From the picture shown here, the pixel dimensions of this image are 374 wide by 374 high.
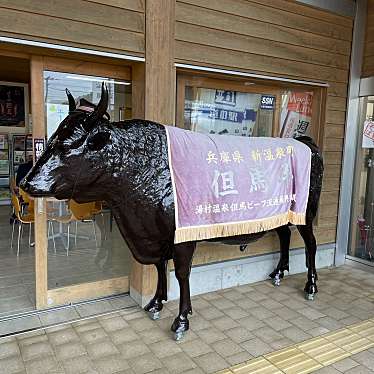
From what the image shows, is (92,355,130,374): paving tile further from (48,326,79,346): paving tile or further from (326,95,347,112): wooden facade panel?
(326,95,347,112): wooden facade panel

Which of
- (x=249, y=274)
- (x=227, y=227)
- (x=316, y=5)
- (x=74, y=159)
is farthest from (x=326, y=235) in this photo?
(x=74, y=159)

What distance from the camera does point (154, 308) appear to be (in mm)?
3252

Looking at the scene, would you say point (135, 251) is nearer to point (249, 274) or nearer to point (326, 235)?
point (249, 274)

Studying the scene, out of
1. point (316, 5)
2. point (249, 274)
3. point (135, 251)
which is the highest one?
point (316, 5)

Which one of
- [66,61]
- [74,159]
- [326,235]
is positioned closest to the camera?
[74,159]

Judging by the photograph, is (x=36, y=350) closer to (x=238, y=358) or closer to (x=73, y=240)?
(x=73, y=240)

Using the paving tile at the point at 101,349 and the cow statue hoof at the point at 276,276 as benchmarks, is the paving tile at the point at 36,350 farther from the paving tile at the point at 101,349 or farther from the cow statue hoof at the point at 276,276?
the cow statue hoof at the point at 276,276

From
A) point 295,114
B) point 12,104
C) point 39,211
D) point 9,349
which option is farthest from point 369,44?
point 12,104

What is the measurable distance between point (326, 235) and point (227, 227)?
7.28 feet

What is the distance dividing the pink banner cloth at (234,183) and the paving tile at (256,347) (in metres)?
0.84

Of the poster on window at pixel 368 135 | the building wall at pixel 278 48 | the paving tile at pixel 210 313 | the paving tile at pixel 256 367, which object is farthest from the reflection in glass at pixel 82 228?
the poster on window at pixel 368 135

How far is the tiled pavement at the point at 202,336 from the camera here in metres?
2.60

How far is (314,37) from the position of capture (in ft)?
13.9

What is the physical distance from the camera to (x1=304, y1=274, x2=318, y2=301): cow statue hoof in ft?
12.2
